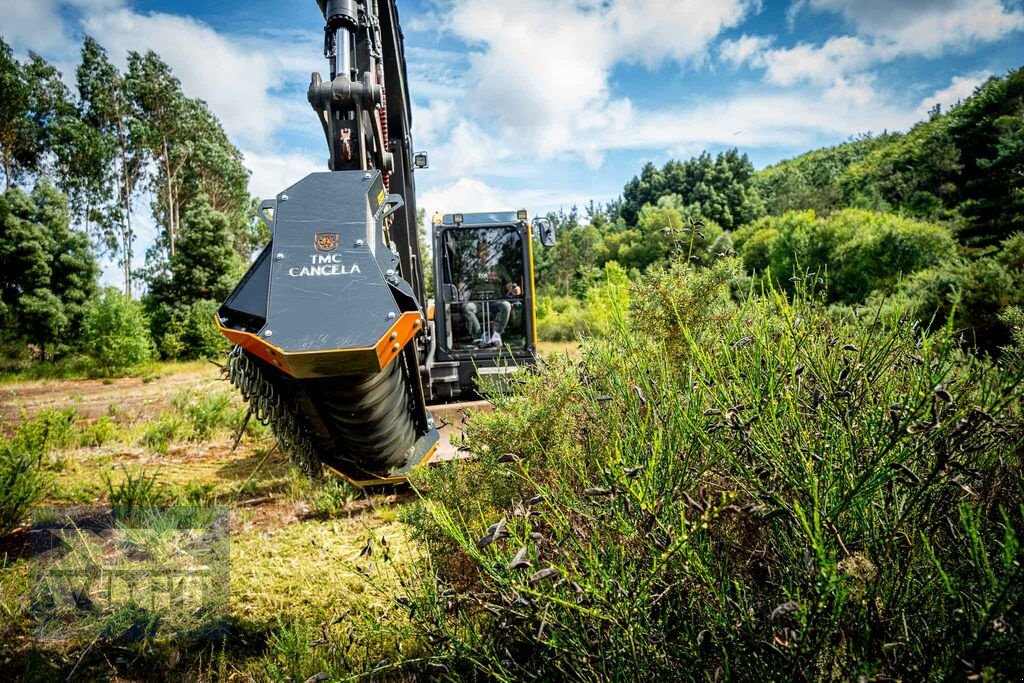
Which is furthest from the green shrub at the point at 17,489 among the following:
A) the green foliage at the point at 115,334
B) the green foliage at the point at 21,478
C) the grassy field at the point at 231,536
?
the green foliage at the point at 115,334

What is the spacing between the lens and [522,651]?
72.9 inches

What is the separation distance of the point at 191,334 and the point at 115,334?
4.61 m

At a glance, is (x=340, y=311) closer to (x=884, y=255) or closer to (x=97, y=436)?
(x=97, y=436)

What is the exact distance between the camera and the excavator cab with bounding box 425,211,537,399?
629cm

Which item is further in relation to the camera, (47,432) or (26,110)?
(26,110)

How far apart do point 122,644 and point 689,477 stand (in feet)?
9.64

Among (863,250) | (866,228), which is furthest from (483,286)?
(866,228)

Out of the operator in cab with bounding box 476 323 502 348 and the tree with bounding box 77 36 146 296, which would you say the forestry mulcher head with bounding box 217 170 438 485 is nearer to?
the operator in cab with bounding box 476 323 502 348

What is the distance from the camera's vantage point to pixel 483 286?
21.2ft

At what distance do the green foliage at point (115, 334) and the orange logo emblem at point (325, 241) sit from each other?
1715 centimetres

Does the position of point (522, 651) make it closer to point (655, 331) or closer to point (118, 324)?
point (655, 331)

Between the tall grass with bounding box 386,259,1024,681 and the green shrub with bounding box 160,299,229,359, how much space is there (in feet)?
70.5

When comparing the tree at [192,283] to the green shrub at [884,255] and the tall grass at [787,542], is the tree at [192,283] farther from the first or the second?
the green shrub at [884,255]

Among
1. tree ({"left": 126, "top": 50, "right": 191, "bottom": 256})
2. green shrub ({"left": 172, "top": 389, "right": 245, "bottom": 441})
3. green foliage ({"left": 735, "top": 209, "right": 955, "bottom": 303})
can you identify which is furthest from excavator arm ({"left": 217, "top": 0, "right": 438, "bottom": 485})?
tree ({"left": 126, "top": 50, "right": 191, "bottom": 256})
